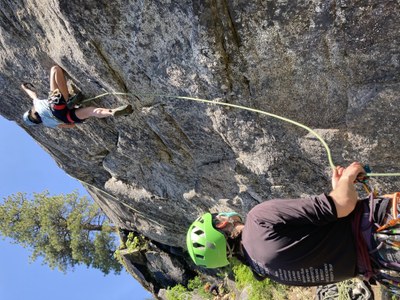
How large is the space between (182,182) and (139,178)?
1.30 metres

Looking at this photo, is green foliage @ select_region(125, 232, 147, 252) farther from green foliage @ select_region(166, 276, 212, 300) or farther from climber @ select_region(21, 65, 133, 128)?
climber @ select_region(21, 65, 133, 128)

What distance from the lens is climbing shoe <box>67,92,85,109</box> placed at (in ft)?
23.9

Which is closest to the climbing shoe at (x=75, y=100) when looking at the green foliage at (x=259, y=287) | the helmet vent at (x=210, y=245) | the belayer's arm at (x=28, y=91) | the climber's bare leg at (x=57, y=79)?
the climber's bare leg at (x=57, y=79)

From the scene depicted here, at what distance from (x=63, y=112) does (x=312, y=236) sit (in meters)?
5.00

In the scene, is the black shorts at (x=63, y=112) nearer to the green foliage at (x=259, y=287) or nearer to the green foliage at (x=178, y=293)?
the green foliage at (x=259, y=287)

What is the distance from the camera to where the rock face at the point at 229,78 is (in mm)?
4836

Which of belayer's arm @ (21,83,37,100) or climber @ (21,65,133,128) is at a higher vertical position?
belayer's arm @ (21,83,37,100)

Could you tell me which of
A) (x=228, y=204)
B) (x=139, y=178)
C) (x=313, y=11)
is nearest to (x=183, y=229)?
(x=139, y=178)

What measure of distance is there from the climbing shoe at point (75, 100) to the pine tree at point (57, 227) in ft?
43.5

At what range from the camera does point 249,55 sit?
536 centimetres

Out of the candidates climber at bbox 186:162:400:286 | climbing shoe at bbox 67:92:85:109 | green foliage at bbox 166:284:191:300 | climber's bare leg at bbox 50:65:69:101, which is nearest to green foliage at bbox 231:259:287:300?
green foliage at bbox 166:284:191:300

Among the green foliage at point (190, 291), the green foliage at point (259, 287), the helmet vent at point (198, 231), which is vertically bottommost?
the green foliage at point (190, 291)

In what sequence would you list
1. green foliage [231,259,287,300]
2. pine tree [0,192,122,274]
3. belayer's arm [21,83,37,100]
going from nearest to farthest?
belayer's arm [21,83,37,100] < green foliage [231,259,287,300] < pine tree [0,192,122,274]

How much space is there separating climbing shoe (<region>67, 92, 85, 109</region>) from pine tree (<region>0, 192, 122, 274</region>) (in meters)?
13.3
